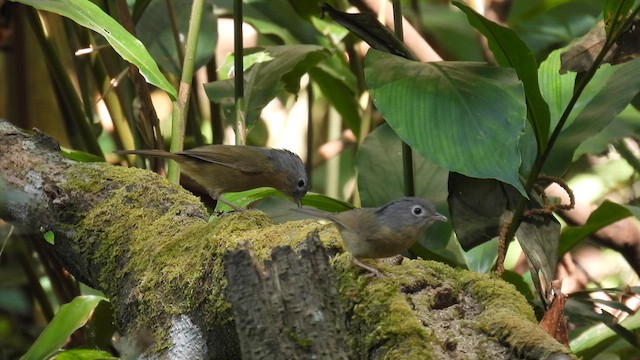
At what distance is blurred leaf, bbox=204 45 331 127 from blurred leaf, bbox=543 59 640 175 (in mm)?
1014

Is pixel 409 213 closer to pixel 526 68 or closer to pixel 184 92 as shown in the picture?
pixel 526 68

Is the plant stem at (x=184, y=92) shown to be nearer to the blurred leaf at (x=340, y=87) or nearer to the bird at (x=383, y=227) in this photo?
the bird at (x=383, y=227)

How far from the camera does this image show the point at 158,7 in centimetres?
410

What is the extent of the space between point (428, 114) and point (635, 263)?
5.71 ft

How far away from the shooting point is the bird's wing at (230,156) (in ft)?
9.85

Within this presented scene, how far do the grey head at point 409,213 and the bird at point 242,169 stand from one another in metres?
0.93

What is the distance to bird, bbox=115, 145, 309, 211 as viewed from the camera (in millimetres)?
3018

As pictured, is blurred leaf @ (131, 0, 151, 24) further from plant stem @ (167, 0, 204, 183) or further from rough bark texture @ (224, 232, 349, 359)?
rough bark texture @ (224, 232, 349, 359)

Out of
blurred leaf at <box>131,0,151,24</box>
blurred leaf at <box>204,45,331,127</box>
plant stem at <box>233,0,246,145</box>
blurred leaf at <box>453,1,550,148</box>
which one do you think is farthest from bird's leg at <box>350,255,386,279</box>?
blurred leaf at <box>131,0,151,24</box>

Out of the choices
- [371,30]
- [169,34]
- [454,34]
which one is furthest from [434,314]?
[454,34]

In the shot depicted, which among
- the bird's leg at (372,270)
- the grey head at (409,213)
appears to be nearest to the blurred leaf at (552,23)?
the grey head at (409,213)

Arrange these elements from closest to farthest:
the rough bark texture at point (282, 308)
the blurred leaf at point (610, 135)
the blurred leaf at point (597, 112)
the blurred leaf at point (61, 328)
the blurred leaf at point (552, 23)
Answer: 1. the rough bark texture at point (282, 308)
2. the blurred leaf at point (61, 328)
3. the blurred leaf at point (597, 112)
4. the blurred leaf at point (610, 135)
5. the blurred leaf at point (552, 23)

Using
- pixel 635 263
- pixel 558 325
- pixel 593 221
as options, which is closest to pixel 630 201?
pixel 635 263

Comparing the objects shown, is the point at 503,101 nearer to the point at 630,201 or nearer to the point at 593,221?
the point at 593,221
